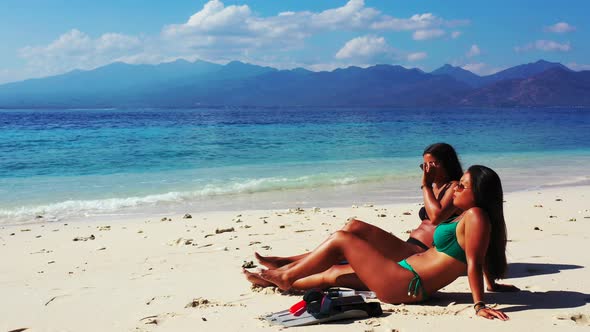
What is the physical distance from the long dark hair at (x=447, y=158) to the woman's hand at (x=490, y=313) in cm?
154

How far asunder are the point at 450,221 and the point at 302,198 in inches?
325

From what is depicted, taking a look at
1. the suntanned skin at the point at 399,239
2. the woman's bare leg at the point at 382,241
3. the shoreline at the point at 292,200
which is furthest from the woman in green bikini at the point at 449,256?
the shoreline at the point at 292,200

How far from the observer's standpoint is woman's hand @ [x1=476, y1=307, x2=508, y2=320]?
13.7 ft

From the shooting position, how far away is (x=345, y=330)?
13.5 ft

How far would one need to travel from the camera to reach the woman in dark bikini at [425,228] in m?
4.97

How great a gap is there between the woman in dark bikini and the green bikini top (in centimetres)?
38

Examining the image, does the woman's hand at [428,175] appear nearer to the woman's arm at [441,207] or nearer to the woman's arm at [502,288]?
the woman's arm at [441,207]

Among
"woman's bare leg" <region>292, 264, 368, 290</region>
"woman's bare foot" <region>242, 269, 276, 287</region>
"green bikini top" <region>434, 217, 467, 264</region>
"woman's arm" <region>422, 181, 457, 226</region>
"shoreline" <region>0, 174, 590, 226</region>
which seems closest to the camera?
"green bikini top" <region>434, 217, 467, 264</region>

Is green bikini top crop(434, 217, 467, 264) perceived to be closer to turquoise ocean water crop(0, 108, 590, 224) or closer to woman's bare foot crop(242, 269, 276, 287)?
woman's bare foot crop(242, 269, 276, 287)

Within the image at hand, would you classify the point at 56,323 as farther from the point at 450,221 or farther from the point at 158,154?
the point at 158,154

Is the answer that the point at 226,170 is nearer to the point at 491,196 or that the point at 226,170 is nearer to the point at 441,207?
the point at 441,207

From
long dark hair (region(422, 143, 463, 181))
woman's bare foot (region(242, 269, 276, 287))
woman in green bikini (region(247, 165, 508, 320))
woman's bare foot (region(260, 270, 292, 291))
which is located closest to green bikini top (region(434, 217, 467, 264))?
woman in green bikini (region(247, 165, 508, 320))

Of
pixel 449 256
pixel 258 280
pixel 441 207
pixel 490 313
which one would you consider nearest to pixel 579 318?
pixel 490 313

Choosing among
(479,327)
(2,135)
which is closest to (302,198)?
(479,327)
